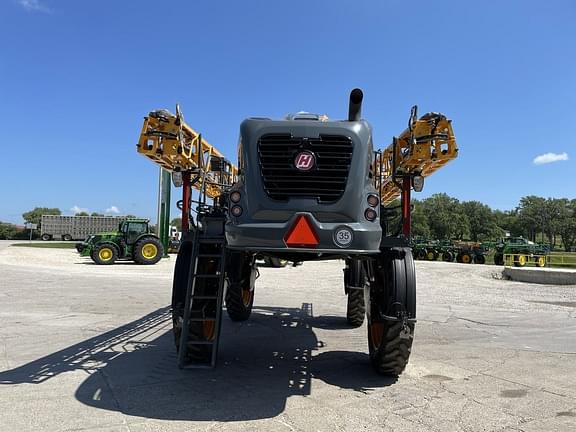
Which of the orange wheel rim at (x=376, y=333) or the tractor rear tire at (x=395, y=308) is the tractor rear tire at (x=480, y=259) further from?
the tractor rear tire at (x=395, y=308)

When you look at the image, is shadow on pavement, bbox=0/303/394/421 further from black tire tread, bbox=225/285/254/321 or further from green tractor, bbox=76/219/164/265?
green tractor, bbox=76/219/164/265

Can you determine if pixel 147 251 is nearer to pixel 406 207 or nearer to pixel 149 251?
pixel 149 251

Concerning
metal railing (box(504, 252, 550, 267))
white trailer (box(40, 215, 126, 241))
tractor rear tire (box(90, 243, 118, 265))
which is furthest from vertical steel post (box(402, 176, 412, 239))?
white trailer (box(40, 215, 126, 241))

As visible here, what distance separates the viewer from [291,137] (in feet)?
15.9

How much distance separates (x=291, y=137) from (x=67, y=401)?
3270 mm

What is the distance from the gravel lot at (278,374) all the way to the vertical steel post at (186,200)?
1.81 meters

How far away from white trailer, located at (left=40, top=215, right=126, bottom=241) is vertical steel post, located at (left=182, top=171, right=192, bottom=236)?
56.3 metres

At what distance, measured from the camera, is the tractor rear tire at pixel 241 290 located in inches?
280

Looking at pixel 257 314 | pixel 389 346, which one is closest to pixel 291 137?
pixel 389 346

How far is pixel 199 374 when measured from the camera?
221 inches

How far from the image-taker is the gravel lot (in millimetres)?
4262

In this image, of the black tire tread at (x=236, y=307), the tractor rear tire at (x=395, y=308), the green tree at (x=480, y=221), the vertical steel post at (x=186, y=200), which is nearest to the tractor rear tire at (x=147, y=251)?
the black tire tread at (x=236, y=307)

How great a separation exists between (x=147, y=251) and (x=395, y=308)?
21.3m

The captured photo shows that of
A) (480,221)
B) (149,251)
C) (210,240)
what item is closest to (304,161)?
(210,240)
